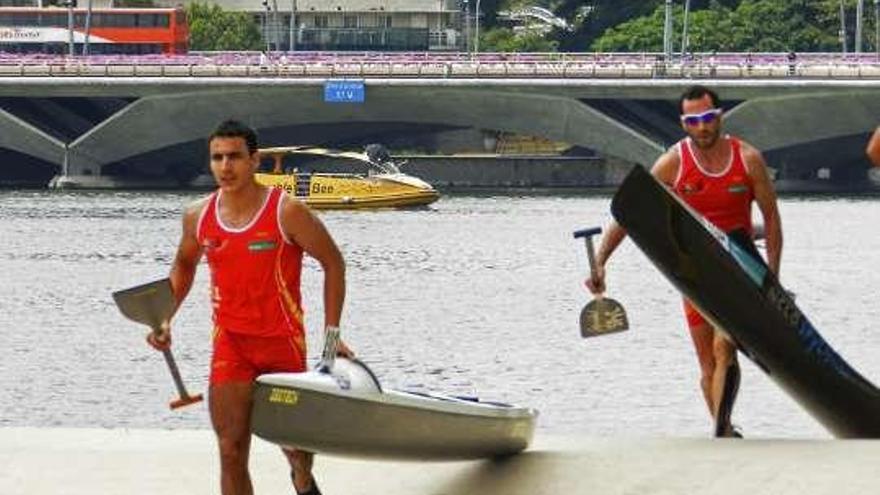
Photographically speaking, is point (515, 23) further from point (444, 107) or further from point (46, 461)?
point (46, 461)

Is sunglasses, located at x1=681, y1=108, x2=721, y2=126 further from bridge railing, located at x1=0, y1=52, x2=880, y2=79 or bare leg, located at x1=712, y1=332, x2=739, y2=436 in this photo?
bridge railing, located at x1=0, y1=52, x2=880, y2=79

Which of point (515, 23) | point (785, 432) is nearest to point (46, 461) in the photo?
point (785, 432)

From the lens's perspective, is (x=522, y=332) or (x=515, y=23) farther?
(x=515, y=23)

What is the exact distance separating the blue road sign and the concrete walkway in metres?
90.5

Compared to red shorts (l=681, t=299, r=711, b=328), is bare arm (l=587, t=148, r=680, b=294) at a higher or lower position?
higher

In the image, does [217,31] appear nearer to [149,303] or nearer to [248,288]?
[149,303]

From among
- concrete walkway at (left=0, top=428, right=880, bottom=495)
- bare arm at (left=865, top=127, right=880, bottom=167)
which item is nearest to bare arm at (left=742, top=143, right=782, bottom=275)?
concrete walkway at (left=0, top=428, right=880, bottom=495)

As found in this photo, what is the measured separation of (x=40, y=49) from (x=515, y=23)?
51888 mm

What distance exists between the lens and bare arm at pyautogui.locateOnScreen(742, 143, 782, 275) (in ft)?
51.2

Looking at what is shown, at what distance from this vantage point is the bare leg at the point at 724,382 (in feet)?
51.9

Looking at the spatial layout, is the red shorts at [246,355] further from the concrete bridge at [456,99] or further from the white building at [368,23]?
the white building at [368,23]

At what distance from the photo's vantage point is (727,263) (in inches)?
590

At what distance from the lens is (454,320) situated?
4397cm

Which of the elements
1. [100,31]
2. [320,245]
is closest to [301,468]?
[320,245]
